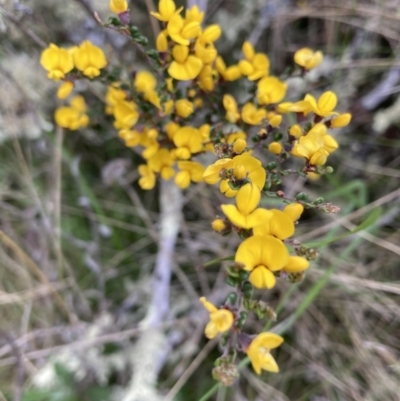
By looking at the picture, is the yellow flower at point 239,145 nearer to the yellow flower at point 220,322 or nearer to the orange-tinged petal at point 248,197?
the orange-tinged petal at point 248,197

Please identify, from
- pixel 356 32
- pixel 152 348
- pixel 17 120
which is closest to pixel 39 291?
pixel 152 348

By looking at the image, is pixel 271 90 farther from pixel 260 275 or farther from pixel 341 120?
pixel 260 275

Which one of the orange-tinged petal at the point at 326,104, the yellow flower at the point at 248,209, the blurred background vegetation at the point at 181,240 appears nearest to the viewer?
the yellow flower at the point at 248,209

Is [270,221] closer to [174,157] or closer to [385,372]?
[174,157]

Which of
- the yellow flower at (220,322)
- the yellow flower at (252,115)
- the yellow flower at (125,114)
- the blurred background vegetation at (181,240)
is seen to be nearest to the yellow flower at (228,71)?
the yellow flower at (252,115)

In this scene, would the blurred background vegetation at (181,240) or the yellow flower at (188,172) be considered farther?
the blurred background vegetation at (181,240)

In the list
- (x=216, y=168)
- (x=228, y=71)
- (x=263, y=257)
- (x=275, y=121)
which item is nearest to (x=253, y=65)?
(x=228, y=71)

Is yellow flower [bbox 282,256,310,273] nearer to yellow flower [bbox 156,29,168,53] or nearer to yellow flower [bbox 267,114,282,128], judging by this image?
yellow flower [bbox 267,114,282,128]
